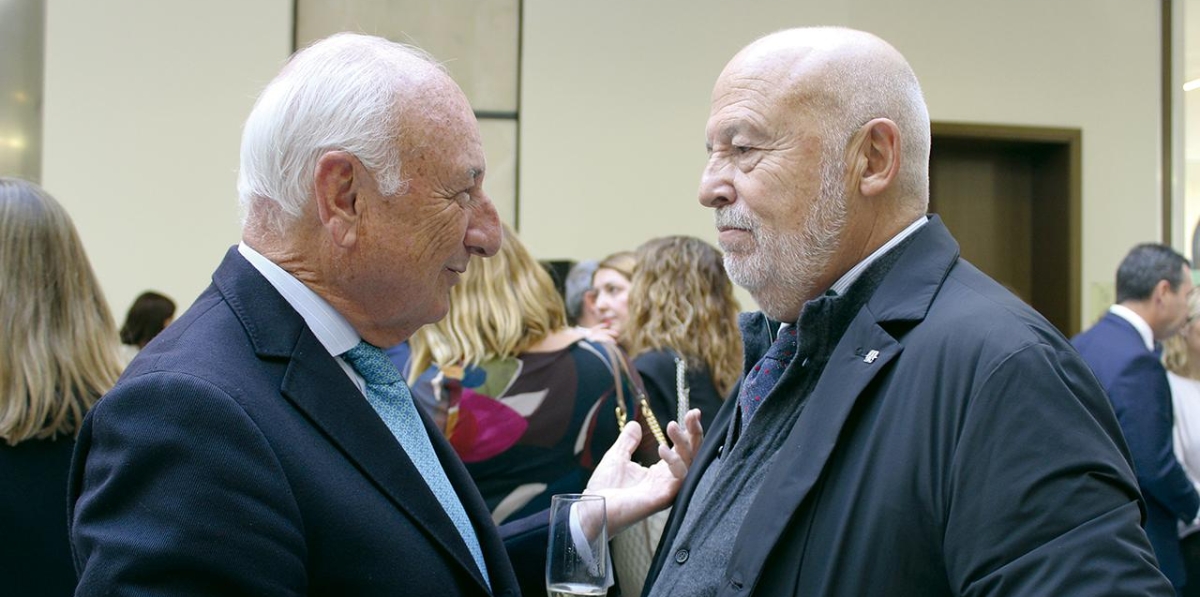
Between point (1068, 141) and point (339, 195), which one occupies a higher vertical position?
point (1068, 141)

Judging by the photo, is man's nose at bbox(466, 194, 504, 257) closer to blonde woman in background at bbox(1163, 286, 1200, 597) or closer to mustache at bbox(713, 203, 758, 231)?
mustache at bbox(713, 203, 758, 231)

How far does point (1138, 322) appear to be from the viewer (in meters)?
4.13

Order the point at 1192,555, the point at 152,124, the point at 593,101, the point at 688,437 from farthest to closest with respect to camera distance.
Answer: the point at 593,101 < the point at 152,124 < the point at 1192,555 < the point at 688,437

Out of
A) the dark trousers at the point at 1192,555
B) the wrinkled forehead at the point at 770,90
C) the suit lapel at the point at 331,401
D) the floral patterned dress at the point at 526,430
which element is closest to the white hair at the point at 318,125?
the suit lapel at the point at 331,401

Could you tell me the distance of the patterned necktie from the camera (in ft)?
5.75

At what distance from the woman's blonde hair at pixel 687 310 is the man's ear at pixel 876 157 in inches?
76.5

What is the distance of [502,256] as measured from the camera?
297cm

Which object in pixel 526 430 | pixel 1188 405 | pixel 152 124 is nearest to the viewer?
pixel 526 430

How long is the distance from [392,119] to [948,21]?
19.4 feet

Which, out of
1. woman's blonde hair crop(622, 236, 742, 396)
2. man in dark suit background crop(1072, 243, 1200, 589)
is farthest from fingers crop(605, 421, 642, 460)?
man in dark suit background crop(1072, 243, 1200, 589)

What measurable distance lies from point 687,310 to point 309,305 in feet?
7.47

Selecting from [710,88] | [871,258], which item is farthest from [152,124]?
[871,258]

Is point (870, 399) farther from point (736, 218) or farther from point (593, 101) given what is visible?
point (593, 101)

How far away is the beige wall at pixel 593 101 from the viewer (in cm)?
624
